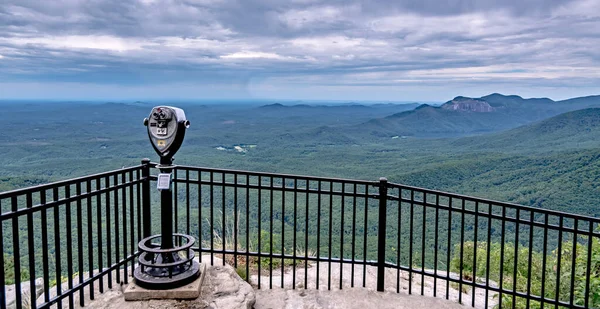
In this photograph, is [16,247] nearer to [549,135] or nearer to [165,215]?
[165,215]

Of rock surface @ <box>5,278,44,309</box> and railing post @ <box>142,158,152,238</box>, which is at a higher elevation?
railing post @ <box>142,158,152,238</box>

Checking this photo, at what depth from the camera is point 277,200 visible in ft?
139

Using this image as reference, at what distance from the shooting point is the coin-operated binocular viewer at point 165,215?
14.1ft

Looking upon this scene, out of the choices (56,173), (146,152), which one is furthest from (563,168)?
(146,152)

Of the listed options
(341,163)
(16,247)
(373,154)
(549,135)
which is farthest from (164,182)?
(549,135)

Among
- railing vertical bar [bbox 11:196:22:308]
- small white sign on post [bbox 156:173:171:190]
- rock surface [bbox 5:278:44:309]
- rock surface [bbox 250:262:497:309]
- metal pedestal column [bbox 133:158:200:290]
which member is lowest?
rock surface [bbox 5:278:44:309]

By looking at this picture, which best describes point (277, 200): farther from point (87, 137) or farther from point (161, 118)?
point (87, 137)

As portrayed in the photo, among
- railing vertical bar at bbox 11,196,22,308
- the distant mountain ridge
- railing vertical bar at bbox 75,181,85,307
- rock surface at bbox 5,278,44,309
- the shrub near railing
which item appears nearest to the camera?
railing vertical bar at bbox 11,196,22,308

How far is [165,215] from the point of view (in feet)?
14.9

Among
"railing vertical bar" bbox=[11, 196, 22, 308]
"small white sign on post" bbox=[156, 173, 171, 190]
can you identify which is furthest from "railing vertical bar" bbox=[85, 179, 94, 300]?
"railing vertical bar" bbox=[11, 196, 22, 308]

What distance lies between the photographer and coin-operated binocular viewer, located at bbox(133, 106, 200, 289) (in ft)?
14.1

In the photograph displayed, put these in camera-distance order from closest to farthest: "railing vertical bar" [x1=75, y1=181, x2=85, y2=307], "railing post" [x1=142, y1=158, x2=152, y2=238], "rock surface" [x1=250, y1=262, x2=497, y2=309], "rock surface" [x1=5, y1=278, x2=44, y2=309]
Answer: "railing vertical bar" [x1=75, y1=181, x2=85, y2=307], "rock surface" [x1=250, y1=262, x2=497, y2=309], "rock surface" [x1=5, y1=278, x2=44, y2=309], "railing post" [x1=142, y1=158, x2=152, y2=238]

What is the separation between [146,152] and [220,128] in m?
56.9

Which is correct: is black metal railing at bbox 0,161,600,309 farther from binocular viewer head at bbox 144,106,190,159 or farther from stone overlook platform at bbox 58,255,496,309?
binocular viewer head at bbox 144,106,190,159
